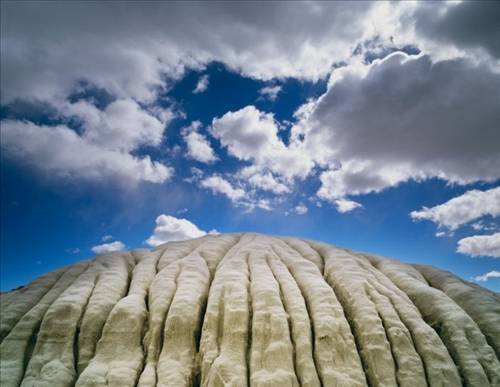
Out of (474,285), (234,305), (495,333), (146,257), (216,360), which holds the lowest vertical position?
(216,360)

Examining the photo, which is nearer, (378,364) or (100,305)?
(378,364)

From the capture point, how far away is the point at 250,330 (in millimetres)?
31734

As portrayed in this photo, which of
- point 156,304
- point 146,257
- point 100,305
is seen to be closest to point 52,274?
point 146,257

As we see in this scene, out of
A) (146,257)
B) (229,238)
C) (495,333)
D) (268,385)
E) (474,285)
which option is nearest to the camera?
(268,385)

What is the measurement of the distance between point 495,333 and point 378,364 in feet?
37.1

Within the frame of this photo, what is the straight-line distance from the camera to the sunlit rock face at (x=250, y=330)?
92.5 feet

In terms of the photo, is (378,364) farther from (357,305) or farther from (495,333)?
(495,333)

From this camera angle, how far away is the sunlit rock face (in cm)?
2820

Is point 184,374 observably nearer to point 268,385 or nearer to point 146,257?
point 268,385

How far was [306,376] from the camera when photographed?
2738 centimetres

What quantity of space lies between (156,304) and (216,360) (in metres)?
8.77

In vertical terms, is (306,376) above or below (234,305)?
below

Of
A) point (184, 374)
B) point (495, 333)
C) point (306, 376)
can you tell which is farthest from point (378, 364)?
point (184, 374)

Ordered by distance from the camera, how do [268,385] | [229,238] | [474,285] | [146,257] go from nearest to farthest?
[268,385]
[474,285]
[146,257]
[229,238]
